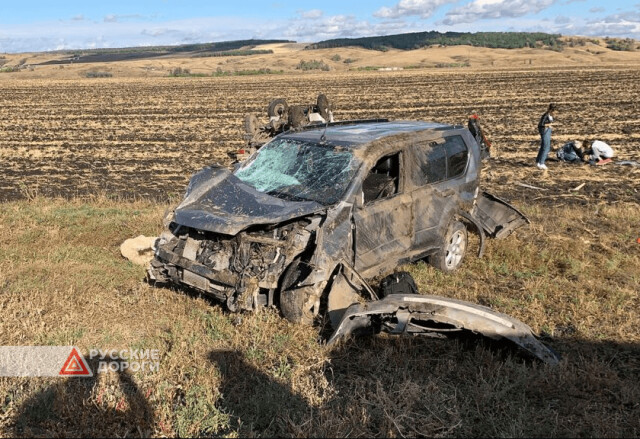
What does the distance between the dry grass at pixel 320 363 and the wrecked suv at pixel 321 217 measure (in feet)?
1.20

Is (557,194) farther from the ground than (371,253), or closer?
closer

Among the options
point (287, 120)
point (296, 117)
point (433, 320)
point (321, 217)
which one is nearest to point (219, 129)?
point (287, 120)

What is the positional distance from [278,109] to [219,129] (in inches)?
334

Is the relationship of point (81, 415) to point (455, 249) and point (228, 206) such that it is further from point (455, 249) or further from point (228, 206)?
point (455, 249)

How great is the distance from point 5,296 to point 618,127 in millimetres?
19528

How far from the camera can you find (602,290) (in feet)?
20.1

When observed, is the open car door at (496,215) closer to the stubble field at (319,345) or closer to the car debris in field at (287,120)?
the stubble field at (319,345)

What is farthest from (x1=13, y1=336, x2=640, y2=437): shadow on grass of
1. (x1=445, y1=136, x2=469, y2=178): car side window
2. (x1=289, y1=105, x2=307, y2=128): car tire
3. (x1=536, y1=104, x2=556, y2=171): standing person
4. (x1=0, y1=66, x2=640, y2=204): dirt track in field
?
(x1=536, y1=104, x2=556, y2=171): standing person

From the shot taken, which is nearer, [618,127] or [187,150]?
[187,150]

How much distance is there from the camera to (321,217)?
527 centimetres

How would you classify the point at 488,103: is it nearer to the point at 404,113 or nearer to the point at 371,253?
the point at 404,113

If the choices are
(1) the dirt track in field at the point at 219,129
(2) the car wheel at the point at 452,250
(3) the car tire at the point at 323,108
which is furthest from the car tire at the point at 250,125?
(2) the car wheel at the point at 452,250

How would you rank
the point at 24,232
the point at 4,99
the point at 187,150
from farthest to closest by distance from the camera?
the point at 4,99 → the point at 187,150 → the point at 24,232

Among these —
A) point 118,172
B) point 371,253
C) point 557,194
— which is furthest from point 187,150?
point 371,253
